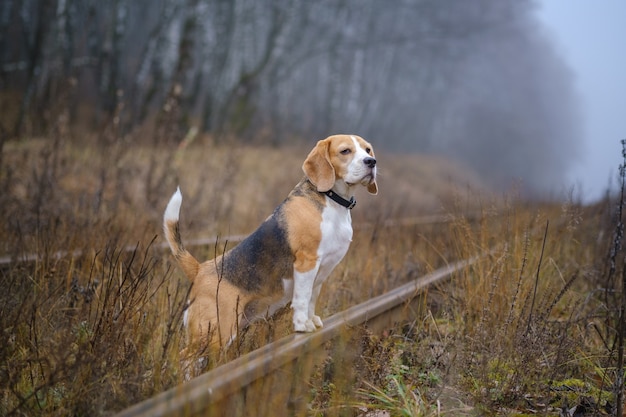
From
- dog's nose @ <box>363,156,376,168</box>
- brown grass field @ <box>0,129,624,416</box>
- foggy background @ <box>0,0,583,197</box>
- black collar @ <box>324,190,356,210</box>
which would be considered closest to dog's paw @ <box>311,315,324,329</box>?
brown grass field @ <box>0,129,624,416</box>

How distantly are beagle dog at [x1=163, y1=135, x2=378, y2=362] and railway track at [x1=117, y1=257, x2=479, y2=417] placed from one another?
0.23 metres

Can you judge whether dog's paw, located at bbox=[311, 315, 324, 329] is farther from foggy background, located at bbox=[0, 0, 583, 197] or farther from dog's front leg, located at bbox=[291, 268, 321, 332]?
foggy background, located at bbox=[0, 0, 583, 197]

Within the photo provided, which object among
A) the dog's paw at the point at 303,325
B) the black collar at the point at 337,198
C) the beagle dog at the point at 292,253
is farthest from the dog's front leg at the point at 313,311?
the black collar at the point at 337,198

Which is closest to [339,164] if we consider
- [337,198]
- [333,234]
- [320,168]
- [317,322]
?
[320,168]

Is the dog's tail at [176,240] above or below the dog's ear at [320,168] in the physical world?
below

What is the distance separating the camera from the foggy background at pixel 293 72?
1183cm

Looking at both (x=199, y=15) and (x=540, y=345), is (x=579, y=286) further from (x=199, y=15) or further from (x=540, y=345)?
(x=199, y=15)

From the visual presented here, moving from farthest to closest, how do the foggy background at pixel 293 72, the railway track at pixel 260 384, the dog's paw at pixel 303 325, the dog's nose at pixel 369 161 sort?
the foggy background at pixel 293 72
the dog's nose at pixel 369 161
the dog's paw at pixel 303 325
the railway track at pixel 260 384

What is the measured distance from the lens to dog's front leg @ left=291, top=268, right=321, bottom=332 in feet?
10.8

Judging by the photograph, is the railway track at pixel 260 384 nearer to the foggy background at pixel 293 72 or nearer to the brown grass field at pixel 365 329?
the brown grass field at pixel 365 329

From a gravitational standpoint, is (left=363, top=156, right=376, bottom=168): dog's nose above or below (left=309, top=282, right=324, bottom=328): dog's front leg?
above

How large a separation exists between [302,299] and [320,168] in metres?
0.86

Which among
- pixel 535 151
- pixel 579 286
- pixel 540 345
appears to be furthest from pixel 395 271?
pixel 535 151

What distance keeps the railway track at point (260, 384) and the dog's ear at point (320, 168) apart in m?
0.88
